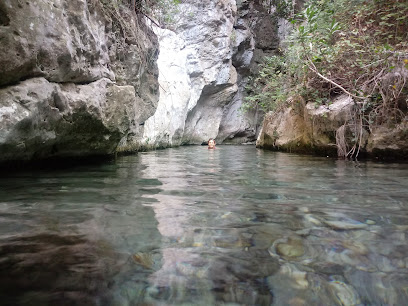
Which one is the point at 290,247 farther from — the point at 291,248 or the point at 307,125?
the point at 307,125

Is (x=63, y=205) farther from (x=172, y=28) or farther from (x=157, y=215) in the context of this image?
(x=172, y=28)

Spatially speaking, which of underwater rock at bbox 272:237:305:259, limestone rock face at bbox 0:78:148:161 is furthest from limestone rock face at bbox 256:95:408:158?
underwater rock at bbox 272:237:305:259

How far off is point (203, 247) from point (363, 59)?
6.00 m

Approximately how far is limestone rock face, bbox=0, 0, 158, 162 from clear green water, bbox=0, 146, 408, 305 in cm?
106

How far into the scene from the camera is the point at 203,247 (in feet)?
4.88

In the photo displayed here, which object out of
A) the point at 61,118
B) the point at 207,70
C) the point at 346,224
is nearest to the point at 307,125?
the point at 61,118

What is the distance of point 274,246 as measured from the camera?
1.49 metres

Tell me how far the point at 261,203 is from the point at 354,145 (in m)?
4.25

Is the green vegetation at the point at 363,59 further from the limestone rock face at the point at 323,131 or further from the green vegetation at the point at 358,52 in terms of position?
the limestone rock face at the point at 323,131

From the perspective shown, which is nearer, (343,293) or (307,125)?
(343,293)

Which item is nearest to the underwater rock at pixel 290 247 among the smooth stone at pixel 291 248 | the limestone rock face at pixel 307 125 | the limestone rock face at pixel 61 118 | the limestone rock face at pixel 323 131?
the smooth stone at pixel 291 248

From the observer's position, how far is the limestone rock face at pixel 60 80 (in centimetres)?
320

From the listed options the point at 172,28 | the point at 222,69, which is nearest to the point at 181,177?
the point at 172,28

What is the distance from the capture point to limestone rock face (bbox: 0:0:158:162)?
320cm
